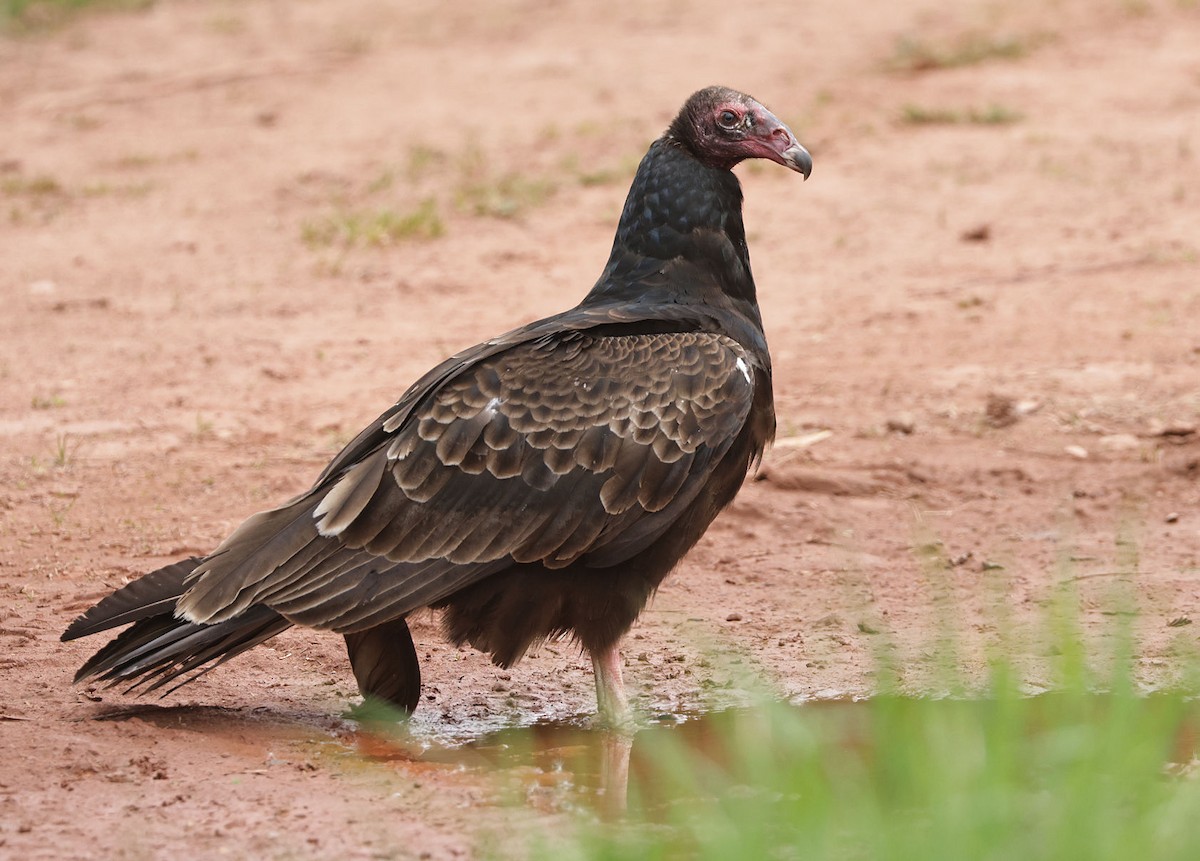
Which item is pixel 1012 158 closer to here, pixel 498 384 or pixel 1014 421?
pixel 1014 421

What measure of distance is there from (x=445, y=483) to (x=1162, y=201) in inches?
258

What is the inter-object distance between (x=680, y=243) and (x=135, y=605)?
6.58 ft

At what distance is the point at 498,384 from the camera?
4883 mm

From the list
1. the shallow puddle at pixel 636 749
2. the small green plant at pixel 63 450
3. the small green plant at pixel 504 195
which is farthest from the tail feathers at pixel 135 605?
the small green plant at pixel 504 195

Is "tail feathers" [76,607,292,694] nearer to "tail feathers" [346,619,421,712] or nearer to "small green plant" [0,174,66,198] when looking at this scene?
"tail feathers" [346,619,421,712]

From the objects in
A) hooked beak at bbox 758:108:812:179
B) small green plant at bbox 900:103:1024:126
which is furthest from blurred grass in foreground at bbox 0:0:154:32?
hooked beak at bbox 758:108:812:179

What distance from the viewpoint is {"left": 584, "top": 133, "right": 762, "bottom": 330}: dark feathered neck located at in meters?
5.30

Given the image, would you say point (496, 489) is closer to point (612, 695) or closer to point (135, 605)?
point (612, 695)

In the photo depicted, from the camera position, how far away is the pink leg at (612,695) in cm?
500

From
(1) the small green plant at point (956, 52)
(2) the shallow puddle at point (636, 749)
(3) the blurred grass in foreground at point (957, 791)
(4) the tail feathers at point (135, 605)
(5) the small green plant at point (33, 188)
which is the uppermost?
(1) the small green plant at point (956, 52)

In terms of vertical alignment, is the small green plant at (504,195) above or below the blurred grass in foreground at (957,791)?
above

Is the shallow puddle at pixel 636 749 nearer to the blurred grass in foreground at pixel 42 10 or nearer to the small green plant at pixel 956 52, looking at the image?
the small green plant at pixel 956 52

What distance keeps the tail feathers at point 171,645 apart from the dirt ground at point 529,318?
0.16 m

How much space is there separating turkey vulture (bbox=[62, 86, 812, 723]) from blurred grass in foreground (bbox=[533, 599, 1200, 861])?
1432mm
